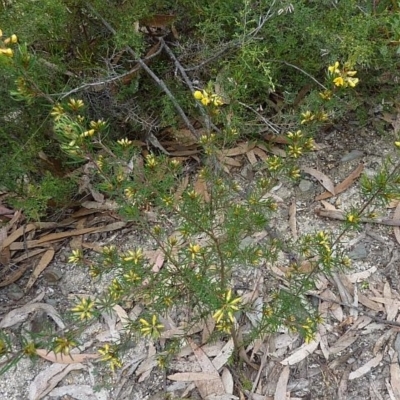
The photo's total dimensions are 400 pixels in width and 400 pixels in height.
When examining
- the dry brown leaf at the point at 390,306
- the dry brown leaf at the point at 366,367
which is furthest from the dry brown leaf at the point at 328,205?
the dry brown leaf at the point at 366,367

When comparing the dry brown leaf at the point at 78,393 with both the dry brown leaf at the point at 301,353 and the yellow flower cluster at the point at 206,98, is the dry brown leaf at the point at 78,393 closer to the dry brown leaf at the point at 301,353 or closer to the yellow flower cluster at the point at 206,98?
the dry brown leaf at the point at 301,353

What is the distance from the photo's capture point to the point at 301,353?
188 centimetres

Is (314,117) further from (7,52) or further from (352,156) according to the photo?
(352,156)

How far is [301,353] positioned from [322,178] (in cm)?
79

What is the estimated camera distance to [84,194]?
7.67 feet

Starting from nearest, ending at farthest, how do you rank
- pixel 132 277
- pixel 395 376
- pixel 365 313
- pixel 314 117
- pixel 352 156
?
pixel 314 117
pixel 132 277
pixel 395 376
pixel 365 313
pixel 352 156

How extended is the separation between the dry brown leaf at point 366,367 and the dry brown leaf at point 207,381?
437 mm

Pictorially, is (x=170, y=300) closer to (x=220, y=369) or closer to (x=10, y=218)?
(x=220, y=369)

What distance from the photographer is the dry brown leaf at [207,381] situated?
1829 mm

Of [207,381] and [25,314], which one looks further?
[25,314]

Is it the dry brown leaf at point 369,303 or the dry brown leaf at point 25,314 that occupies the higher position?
the dry brown leaf at point 25,314

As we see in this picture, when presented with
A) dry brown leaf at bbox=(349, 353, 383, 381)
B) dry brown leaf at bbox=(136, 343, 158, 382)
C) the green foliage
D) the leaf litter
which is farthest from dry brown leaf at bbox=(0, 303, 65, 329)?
dry brown leaf at bbox=(349, 353, 383, 381)

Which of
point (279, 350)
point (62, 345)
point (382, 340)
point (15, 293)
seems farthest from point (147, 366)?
point (382, 340)

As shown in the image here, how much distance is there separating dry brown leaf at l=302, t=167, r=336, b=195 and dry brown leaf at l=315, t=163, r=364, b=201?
0.01 metres
